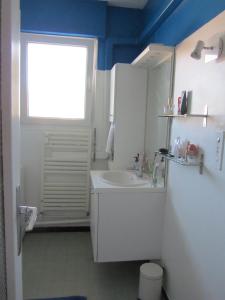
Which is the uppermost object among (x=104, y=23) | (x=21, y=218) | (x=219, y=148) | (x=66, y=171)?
(x=104, y=23)

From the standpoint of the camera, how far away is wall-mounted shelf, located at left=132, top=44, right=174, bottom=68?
2.04 metres

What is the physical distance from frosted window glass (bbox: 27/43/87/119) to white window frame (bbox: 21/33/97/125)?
0.14 feet

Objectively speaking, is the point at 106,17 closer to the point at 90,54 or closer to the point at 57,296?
the point at 90,54

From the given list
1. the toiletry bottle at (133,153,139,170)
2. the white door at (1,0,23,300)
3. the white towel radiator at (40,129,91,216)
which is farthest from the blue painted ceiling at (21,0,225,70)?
the white door at (1,0,23,300)

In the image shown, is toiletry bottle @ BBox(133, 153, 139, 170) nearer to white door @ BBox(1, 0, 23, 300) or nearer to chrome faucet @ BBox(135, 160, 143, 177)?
chrome faucet @ BBox(135, 160, 143, 177)

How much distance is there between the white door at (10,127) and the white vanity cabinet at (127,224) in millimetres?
1326

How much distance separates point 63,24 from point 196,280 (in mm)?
2692

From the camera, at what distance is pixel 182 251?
6.12 feet

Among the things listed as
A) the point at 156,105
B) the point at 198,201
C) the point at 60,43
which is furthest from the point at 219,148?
the point at 60,43

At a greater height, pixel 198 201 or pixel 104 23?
pixel 104 23

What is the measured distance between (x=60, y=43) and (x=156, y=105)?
1.34 meters

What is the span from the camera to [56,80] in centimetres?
305

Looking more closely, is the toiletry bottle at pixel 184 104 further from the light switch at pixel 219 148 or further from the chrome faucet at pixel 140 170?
the chrome faucet at pixel 140 170

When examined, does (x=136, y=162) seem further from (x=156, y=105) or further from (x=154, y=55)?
(x=154, y=55)
